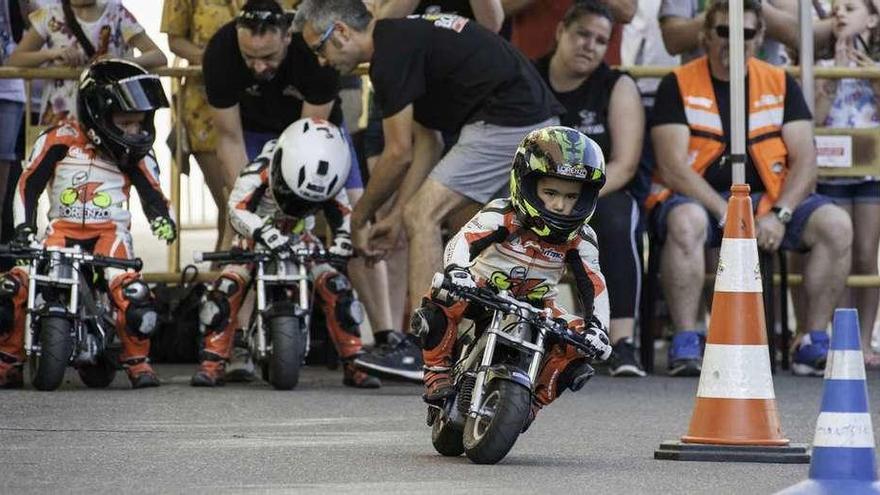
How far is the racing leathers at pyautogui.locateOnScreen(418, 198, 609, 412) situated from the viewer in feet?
25.6

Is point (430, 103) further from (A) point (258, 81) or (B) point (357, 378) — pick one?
(B) point (357, 378)

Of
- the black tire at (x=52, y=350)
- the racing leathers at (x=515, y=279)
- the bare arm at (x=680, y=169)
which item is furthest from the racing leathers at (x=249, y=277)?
the racing leathers at (x=515, y=279)

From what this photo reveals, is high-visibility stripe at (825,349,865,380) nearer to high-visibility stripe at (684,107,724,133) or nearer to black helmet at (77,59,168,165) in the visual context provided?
black helmet at (77,59,168,165)

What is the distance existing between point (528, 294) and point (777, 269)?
4969 millimetres

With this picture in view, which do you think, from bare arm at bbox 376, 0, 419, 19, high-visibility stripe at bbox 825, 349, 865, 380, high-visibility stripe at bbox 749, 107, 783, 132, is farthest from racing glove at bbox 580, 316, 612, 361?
high-visibility stripe at bbox 749, 107, 783, 132

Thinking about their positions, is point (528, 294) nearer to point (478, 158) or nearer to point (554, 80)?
point (478, 158)

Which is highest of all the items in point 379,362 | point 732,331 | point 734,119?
point 734,119

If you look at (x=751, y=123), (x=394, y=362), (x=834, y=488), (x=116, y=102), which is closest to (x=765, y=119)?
(x=751, y=123)

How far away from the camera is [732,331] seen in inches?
299

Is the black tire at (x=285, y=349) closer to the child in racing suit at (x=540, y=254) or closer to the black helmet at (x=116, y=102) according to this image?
the black helmet at (x=116, y=102)

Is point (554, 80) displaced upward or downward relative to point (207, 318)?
upward

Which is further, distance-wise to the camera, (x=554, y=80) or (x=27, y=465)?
(x=554, y=80)

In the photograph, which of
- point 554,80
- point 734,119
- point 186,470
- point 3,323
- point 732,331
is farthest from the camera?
point 554,80

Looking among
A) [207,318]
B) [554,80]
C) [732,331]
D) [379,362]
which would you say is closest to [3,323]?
[207,318]
